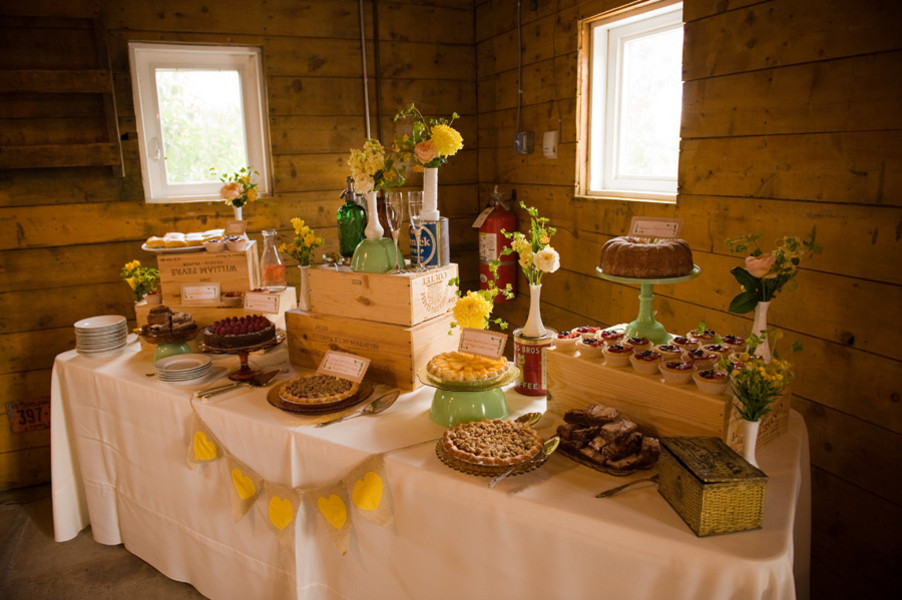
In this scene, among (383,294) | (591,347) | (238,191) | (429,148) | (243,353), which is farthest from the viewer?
(238,191)

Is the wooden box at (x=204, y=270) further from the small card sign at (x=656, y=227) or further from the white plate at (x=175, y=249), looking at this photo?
the small card sign at (x=656, y=227)

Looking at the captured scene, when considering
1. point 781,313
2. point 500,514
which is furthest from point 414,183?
point 500,514

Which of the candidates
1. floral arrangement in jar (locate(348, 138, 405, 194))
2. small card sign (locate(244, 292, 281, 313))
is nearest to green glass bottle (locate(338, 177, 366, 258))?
floral arrangement in jar (locate(348, 138, 405, 194))

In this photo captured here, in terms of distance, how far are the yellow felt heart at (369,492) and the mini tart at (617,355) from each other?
64cm

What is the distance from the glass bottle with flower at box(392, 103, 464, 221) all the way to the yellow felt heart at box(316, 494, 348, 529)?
865 millimetres

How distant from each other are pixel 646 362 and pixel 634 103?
152cm

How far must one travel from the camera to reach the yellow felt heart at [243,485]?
174cm

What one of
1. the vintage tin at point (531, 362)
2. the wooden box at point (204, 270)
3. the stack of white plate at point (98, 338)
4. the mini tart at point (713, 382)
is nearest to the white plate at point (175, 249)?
the wooden box at point (204, 270)

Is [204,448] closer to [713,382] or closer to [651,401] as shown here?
[651,401]

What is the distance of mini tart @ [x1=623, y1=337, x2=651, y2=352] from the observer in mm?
1504

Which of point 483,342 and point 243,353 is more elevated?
point 483,342

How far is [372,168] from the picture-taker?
6.01 ft

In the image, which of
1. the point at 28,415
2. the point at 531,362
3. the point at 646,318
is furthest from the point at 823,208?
the point at 28,415

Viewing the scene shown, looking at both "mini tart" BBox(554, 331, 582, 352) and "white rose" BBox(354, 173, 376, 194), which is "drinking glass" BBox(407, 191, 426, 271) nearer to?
"white rose" BBox(354, 173, 376, 194)
